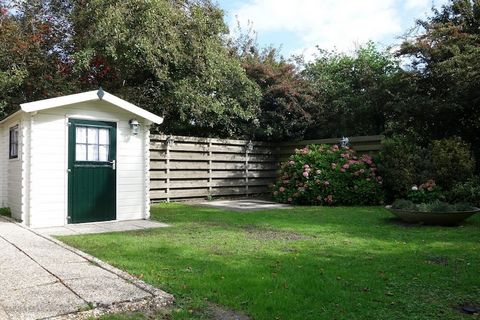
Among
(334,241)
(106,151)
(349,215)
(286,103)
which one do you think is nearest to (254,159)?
(286,103)

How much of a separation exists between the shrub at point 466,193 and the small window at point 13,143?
947 centimetres

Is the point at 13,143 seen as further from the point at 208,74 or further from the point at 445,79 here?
the point at 445,79

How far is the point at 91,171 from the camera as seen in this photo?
803 cm

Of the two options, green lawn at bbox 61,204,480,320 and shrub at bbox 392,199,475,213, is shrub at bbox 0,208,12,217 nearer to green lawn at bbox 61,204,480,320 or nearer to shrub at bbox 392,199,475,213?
green lawn at bbox 61,204,480,320

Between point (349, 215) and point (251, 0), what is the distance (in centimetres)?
717

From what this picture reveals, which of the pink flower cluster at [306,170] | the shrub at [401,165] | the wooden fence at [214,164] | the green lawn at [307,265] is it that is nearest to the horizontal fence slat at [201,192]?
the wooden fence at [214,164]

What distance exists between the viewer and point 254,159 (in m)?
14.1

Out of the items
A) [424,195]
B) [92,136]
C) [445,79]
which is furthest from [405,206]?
[92,136]

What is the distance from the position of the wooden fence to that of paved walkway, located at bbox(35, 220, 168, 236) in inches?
142

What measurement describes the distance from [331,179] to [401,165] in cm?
184

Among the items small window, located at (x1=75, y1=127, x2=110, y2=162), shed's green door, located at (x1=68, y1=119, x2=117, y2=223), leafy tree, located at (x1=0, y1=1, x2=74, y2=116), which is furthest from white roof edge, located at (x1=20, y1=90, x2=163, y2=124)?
leafy tree, located at (x1=0, y1=1, x2=74, y2=116)

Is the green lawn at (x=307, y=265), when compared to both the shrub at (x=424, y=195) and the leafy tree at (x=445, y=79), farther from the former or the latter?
the leafy tree at (x=445, y=79)

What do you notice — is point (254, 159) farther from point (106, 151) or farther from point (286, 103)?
point (106, 151)

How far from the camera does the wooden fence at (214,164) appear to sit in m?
11.8
